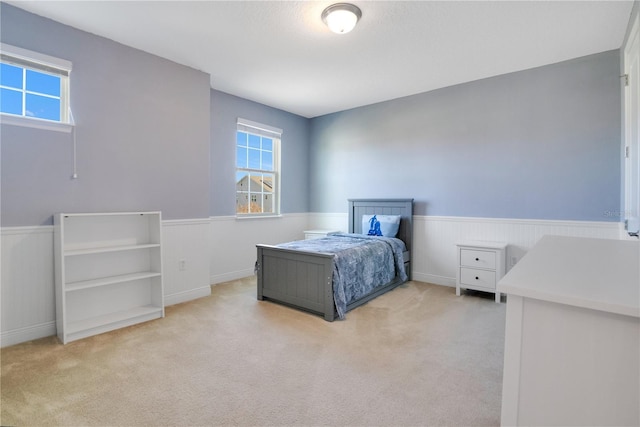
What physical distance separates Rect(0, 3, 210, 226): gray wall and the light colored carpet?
3.91 ft

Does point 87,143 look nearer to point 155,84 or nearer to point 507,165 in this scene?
point 155,84

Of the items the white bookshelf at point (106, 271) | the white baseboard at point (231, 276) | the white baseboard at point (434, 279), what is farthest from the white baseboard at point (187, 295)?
the white baseboard at point (434, 279)

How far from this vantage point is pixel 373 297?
11.8 ft

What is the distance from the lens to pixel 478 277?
12.0ft

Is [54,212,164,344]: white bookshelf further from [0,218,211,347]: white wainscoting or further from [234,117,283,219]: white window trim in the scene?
[234,117,283,219]: white window trim

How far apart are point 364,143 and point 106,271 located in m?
3.79

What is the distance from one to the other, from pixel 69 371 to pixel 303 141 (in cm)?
445

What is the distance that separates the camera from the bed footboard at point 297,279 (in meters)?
3.00

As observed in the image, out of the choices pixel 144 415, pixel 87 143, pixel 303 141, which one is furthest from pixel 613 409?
pixel 303 141

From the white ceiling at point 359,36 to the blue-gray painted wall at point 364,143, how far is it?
0.23 metres

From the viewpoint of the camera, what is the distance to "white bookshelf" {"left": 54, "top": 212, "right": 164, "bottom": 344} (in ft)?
8.49

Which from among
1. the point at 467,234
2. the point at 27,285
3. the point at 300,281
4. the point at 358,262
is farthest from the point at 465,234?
the point at 27,285

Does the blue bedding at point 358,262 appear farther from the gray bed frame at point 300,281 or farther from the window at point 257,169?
the window at point 257,169

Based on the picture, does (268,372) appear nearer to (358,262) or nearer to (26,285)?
(358,262)
